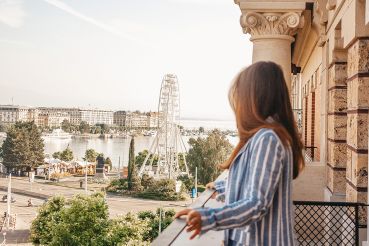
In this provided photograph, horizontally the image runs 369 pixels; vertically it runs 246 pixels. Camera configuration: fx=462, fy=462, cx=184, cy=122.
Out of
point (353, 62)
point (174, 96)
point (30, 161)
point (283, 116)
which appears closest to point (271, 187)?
point (283, 116)

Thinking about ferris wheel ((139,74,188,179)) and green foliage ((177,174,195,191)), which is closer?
ferris wheel ((139,74,188,179))

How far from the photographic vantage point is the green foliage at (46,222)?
27.8 m

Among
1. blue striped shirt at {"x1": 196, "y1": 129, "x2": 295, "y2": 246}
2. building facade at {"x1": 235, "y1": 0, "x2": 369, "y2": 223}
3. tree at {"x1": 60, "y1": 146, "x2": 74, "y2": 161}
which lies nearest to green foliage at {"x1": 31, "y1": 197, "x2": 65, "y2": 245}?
building facade at {"x1": 235, "y1": 0, "x2": 369, "y2": 223}

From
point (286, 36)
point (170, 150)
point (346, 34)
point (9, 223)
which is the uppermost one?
point (286, 36)

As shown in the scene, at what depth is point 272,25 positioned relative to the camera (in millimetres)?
8148

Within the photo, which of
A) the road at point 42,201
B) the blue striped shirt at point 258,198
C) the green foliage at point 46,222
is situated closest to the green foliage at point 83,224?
the green foliage at point 46,222

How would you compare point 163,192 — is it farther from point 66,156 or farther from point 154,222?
point 66,156

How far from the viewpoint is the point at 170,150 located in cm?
6059

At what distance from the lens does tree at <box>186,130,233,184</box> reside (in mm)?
62750

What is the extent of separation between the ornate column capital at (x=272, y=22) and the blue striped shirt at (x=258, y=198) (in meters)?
6.57

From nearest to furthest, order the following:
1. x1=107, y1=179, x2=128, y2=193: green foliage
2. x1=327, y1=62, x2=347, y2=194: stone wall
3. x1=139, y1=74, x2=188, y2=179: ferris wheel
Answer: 1. x1=327, y1=62, x2=347, y2=194: stone wall
2. x1=139, y1=74, x2=188, y2=179: ferris wheel
3. x1=107, y1=179, x2=128, y2=193: green foliage

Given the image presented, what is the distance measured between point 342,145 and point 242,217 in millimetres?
5384

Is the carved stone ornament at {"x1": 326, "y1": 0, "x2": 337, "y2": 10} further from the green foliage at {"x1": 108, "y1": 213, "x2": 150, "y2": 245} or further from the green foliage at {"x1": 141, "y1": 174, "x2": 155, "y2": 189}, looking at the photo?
the green foliage at {"x1": 141, "y1": 174, "x2": 155, "y2": 189}

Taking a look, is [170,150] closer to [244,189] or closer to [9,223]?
[9,223]
